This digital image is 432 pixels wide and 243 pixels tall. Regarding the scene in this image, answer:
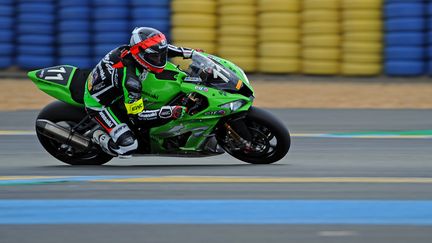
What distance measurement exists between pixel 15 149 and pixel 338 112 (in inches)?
194

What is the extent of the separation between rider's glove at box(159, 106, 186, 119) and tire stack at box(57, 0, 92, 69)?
9.00 m

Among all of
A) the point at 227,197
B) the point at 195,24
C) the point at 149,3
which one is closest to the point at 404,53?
the point at 195,24

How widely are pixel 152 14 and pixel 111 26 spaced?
842mm

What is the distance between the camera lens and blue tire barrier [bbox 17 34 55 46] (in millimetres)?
17156

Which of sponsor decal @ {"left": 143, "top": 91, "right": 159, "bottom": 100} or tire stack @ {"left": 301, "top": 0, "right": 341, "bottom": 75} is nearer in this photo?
sponsor decal @ {"left": 143, "top": 91, "right": 159, "bottom": 100}

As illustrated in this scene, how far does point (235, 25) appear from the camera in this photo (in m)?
16.5

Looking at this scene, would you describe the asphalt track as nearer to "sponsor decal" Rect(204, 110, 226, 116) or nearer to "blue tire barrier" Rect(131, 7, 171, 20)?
"sponsor decal" Rect(204, 110, 226, 116)

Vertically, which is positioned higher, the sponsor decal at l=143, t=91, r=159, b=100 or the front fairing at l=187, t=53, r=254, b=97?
the front fairing at l=187, t=53, r=254, b=97

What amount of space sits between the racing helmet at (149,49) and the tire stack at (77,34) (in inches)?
350

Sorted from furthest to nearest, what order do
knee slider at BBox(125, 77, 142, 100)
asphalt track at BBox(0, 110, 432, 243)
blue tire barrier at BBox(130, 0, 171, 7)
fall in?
blue tire barrier at BBox(130, 0, 171, 7)
knee slider at BBox(125, 77, 142, 100)
asphalt track at BBox(0, 110, 432, 243)

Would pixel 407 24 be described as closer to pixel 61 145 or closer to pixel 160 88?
pixel 160 88

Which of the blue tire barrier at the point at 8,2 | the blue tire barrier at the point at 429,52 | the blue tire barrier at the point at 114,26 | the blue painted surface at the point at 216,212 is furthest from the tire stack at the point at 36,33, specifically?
the blue painted surface at the point at 216,212

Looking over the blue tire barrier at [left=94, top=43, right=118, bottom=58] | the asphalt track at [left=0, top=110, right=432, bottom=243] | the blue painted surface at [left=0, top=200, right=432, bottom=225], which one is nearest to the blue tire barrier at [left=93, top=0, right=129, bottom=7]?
the blue tire barrier at [left=94, top=43, right=118, bottom=58]

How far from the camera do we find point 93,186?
7305 millimetres
